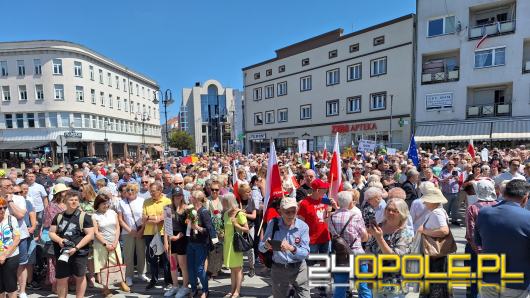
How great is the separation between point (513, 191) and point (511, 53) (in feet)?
81.1

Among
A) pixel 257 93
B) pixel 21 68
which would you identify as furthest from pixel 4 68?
pixel 257 93

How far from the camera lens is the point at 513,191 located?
9.75 ft

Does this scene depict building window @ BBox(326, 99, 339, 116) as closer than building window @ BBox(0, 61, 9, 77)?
Yes

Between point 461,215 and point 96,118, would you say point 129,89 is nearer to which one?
point 96,118

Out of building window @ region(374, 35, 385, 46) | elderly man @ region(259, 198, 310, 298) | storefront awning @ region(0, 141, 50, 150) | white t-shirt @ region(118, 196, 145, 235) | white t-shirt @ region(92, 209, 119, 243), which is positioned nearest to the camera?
elderly man @ region(259, 198, 310, 298)

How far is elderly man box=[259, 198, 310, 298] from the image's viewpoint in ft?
11.3

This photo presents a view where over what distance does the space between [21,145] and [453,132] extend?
4418cm

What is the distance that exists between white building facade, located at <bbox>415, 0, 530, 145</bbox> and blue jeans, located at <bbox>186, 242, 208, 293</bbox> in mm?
23303

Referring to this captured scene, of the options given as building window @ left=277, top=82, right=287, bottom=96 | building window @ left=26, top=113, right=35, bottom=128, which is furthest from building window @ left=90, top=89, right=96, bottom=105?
building window @ left=277, top=82, right=287, bottom=96

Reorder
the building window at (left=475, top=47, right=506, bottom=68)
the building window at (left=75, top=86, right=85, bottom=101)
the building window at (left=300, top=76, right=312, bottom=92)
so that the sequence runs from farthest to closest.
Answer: the building window at (left=75, top=86, right=85, bottom=101), the building window at (left=300, top=76, right=312, bottom=92), the building window at (left=475, top=47, right=506, bottom=68)

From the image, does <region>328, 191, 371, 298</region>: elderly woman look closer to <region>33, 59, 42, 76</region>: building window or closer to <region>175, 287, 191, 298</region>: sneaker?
<region>175, 287, 191, 298</region>: sneaker

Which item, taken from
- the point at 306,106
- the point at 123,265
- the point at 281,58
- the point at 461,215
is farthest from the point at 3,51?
the point at 461,215

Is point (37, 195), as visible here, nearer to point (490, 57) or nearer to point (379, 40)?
point (490, 57)

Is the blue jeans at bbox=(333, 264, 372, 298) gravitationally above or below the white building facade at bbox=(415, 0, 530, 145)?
below
